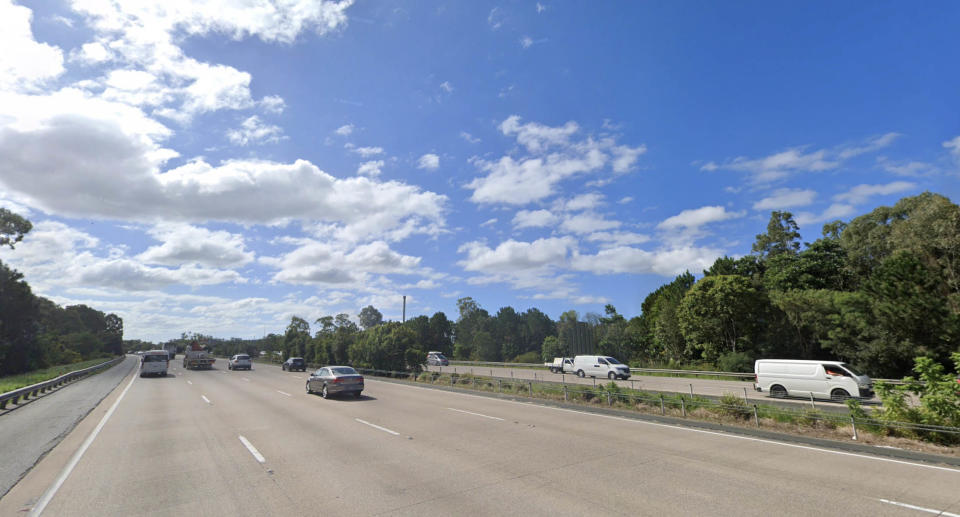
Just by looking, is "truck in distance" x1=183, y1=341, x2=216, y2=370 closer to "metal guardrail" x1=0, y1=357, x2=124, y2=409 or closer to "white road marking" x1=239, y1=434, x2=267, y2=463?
"metal guardrail" x1=0, y1=357, x2=124, y2=409

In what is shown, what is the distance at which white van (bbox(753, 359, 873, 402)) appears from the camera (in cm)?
1972

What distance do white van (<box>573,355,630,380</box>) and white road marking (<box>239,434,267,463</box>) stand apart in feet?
103

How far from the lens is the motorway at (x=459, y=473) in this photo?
661 cm

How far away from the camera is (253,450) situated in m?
10.3

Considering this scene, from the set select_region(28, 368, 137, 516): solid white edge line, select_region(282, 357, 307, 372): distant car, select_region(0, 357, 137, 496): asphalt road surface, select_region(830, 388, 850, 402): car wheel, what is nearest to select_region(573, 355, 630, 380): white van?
select_region(830, 388, 850, 402): car wheel

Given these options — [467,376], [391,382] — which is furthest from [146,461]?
[391,382]

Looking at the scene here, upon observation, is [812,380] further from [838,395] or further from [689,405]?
[689,405]

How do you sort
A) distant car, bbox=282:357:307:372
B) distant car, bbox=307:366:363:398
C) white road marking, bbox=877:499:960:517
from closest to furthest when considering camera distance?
white road marking, bbox=877:499:960:517 → distant car, bbox=307:366:363:398 → distant car, bbox=282:357:307:372

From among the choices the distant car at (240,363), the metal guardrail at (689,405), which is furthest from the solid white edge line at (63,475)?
the distant car at (240,363)

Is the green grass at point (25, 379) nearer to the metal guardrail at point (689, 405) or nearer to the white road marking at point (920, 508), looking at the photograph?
the metal guardrail at point (689, 405)

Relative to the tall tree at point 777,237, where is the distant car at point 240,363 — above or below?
below

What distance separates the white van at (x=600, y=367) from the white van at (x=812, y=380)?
14085 mm

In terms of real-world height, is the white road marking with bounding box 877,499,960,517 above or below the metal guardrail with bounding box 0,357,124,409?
above

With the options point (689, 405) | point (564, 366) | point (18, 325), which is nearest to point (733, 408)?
point (689, 405)
